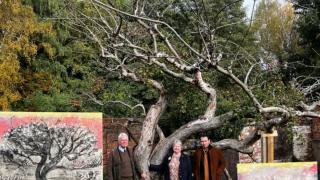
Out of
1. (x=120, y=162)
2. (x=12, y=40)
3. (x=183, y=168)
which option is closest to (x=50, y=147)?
(x=120, y=162)

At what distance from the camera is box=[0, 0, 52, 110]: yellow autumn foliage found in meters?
19.3

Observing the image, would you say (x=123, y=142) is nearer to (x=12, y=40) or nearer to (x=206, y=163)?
(x=206, y=163)

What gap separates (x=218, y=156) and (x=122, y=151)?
5.21ft

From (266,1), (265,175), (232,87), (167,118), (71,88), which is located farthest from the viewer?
(266,1)

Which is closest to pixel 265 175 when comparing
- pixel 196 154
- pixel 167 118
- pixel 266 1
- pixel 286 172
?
pixel 286 172

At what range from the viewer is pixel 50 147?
9000 millimetres

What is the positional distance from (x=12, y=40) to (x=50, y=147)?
38.5 ft

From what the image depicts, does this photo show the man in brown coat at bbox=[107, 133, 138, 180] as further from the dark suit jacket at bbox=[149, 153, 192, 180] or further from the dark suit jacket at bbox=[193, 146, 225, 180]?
the dark suit jacket at bbox=[193, 146, 225, 180]

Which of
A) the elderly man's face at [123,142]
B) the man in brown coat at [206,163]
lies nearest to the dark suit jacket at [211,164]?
the man in brown coat at [206,163]

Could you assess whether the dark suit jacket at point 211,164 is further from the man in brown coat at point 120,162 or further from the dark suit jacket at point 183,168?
the man in brown coat at point 120,162

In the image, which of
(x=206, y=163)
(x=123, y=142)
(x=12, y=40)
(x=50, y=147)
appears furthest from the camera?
(x=12, y=40)

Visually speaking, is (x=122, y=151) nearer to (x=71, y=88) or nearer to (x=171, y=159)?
(x=171, y=159)

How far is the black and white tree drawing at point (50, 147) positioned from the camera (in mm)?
8766

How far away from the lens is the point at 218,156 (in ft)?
32.4
